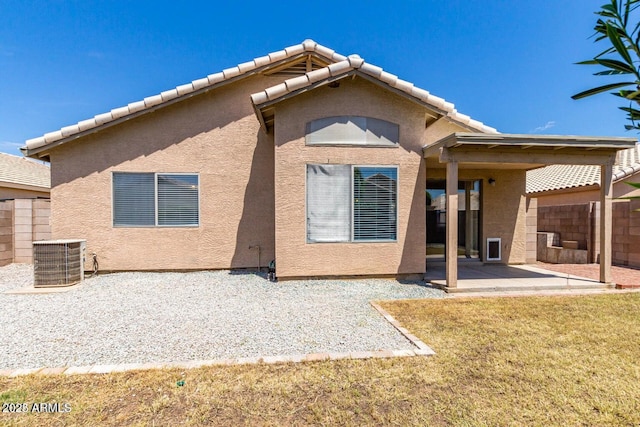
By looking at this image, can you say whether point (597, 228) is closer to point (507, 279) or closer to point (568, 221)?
point (568, 221)

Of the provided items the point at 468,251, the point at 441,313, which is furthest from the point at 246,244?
the point at 468,251

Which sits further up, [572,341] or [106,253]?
[106,253]

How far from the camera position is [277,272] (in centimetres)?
829

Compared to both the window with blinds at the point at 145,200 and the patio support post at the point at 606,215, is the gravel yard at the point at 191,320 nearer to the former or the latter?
the window with blinds at the point at 145,200

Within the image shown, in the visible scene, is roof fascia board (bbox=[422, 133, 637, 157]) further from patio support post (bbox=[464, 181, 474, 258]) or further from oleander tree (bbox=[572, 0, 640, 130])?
oleander tree (bbox=[572, 0, 640, 130])

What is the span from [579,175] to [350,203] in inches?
596

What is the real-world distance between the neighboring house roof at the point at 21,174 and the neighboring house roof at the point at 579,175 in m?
28.6

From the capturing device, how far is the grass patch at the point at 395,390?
2.96 metres

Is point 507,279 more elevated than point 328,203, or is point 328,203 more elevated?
point 328,203

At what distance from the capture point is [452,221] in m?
7.75

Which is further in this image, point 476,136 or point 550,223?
point 550,223

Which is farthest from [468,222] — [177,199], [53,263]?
[53,263]

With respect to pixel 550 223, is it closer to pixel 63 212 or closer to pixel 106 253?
pixel 106 253

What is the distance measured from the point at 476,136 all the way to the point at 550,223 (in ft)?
32.1
